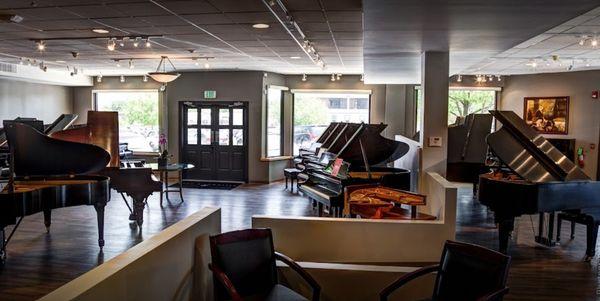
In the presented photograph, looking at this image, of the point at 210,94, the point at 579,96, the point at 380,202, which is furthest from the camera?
the point at 210,94

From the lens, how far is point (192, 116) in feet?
39.9

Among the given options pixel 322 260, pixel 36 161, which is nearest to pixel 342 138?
pixel 322 260

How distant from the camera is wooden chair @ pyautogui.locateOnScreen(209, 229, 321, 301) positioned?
3141mm

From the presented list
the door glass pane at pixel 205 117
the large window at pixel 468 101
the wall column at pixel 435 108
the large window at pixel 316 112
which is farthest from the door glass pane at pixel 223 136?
the wall column at pixel 435 108

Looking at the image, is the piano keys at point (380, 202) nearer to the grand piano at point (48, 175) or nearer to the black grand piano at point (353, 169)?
the black grand piano at point (353, 169)

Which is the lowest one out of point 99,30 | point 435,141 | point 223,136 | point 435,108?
point 223,136

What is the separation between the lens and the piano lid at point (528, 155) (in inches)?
211

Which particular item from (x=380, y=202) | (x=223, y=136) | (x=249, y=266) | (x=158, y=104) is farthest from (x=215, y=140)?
(x=249, y=266)

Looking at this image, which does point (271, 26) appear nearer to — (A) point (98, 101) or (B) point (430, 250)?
(B) point (430, 250)

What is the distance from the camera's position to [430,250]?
403 centimetres

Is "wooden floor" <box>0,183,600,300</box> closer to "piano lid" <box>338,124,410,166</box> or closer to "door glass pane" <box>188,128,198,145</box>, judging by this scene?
"piano lid" <box>338,124,410,166</box>

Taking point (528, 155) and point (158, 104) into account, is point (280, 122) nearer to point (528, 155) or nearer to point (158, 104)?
point (158, 104)

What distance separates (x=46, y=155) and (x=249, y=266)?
12.3 ft

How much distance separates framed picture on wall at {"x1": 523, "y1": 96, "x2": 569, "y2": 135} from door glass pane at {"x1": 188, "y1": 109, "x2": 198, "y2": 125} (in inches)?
324
